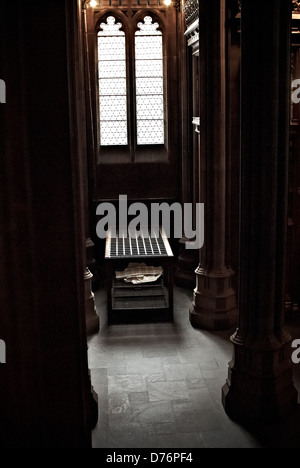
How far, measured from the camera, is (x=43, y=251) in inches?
192

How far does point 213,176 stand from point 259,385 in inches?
121

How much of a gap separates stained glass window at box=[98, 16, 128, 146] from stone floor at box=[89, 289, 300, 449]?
11.0 feet

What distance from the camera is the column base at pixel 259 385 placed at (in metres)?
6.02

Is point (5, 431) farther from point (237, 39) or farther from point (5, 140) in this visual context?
point (237, 39)

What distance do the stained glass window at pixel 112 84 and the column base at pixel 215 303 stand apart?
3.40 meters

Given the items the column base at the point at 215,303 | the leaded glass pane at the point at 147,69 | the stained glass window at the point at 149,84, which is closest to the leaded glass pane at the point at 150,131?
the stained glass window at the point at 149,84

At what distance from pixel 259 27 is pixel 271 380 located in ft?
10.5

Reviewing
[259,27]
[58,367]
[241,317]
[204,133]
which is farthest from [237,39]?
[58,367]

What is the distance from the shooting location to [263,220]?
5816mm

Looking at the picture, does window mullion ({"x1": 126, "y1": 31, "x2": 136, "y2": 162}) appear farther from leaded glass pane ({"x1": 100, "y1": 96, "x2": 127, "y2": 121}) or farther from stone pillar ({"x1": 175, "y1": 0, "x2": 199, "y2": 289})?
stone pillar ({"x1": 175, "y1": 0, "x2": 199, "y2": 289})

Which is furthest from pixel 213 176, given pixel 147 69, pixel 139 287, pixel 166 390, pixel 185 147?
pixel 147 69

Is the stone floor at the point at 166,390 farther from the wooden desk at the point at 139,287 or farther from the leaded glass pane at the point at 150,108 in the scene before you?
the leaded glass pane at the point at 150,108

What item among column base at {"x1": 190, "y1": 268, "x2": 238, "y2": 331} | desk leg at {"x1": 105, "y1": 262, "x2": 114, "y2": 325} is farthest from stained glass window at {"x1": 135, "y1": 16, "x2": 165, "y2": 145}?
column base at {"x1": 190, "y1": 268, "x2": 238, "y2": 331}

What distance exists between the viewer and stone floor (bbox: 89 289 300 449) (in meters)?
5.73
